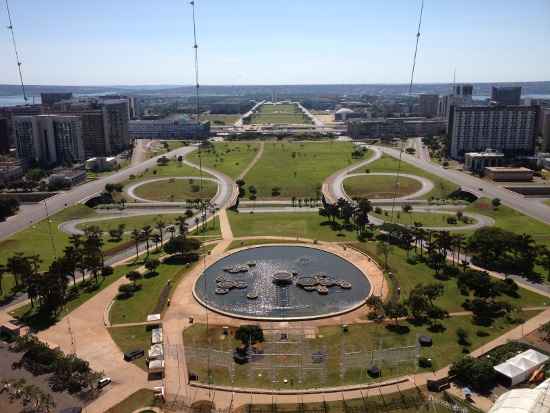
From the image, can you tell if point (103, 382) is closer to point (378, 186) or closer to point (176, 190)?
point (176, 190)

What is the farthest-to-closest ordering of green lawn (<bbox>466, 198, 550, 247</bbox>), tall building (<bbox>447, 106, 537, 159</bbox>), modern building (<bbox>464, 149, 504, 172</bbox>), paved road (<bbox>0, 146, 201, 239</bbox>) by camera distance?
tall building (<bbox>447, 106, 537, 159</bbox>) < modern building (<bbox>464, 149, 504, 172</bbox>) < paved road (<bbox>0, 146, 201, 239</bbox>) < green lawn (<bbox>466, 198, 550, 247</bbox>)

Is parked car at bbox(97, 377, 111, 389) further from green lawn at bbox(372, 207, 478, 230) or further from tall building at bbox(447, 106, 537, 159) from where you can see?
tall building at bbox(447, 106, 537, 159)

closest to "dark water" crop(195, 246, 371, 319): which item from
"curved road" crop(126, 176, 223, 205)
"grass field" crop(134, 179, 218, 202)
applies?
"curved road" crop(126, 176, 223, 205)

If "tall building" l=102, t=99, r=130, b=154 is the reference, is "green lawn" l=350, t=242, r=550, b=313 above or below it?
below

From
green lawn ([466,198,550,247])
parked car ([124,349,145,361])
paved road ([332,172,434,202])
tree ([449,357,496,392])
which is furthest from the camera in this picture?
paved road ([332,172,434,202])

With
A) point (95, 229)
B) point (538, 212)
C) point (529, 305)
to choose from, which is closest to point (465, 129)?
point (538, 212)

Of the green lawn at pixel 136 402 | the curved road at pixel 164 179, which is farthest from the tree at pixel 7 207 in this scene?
the green lawn at pixel 136 402

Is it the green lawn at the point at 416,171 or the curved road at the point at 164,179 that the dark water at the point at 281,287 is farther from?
the green lawn at the point at 416,171
